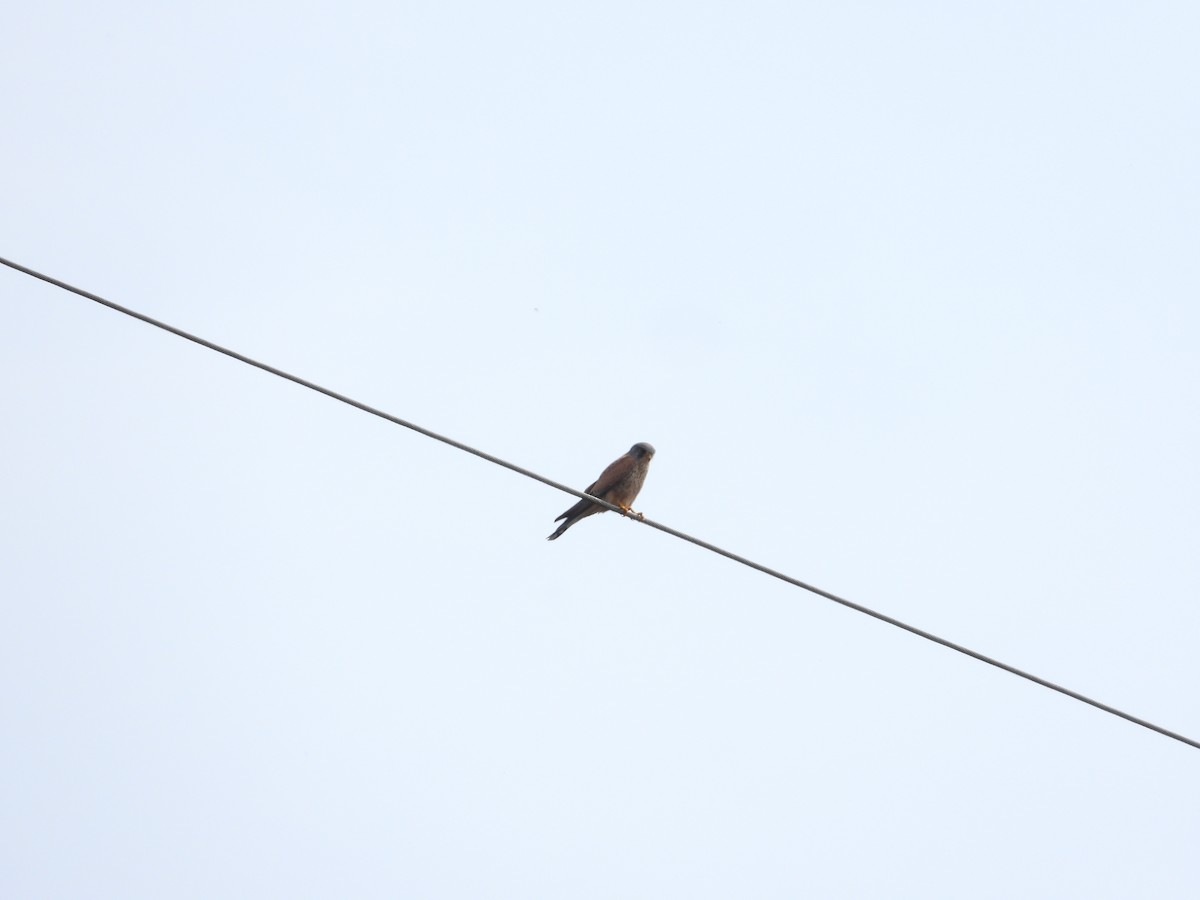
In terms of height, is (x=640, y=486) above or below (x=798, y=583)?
above

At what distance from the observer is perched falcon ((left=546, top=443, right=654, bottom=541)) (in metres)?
10.6

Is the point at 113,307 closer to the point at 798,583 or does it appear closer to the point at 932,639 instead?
the point at 798,583

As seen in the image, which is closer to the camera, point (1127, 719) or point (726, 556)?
point (1127, 719)

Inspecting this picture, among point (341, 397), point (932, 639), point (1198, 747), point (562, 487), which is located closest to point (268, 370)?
point (341, 397)

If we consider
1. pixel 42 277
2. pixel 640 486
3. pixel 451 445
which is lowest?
pixel 42 277

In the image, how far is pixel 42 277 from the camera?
540cm

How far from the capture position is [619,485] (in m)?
10.7

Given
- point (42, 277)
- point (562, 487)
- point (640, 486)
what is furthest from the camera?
point (640, 486)

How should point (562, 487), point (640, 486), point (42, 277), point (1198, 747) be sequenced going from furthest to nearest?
1. point (640, 486)
2. point (562, 487)
3. point (1198, 747)
4. point (42, 277)

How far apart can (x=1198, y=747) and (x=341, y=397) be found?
3.60 m

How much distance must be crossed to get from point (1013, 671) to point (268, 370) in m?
3.05

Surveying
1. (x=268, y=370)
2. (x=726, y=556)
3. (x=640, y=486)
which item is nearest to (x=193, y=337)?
(x=268, y=370)

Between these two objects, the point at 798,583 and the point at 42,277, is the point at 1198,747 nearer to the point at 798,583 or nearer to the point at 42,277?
A: the point at 798,583

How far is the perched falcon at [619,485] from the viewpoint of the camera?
10.6 metres
